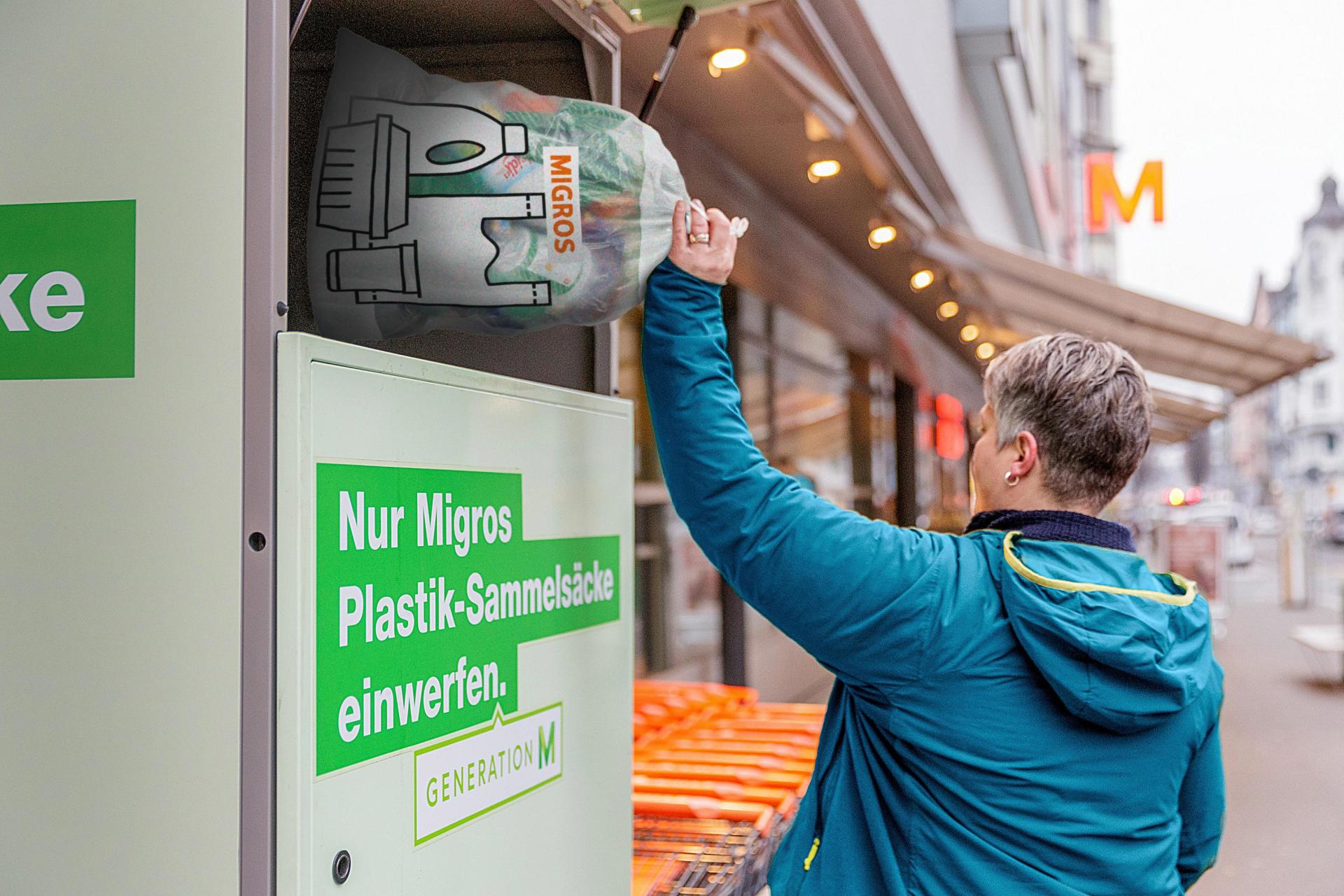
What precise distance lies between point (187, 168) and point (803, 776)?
9.49 feet

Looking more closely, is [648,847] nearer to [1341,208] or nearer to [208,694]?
[208,694]

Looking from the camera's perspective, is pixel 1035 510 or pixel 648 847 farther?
pixel 648 847

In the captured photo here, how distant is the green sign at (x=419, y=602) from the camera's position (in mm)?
1342

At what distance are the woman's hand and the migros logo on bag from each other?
0.62 ft

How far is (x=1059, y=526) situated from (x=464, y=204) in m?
1.06

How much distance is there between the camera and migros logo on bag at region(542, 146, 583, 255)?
168 centimetres

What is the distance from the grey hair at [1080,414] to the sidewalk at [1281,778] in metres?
4.45

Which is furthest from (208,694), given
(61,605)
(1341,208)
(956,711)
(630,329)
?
(1341,208)

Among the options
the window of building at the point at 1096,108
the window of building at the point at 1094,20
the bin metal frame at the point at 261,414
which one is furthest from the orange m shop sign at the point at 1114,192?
the window of building at the point at 1094,20

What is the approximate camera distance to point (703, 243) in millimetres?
1832

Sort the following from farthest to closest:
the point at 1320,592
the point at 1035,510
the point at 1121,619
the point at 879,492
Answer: the point at 1320,592 → the point at 879,492 → the point at 1035,510 → the point at 1121,619

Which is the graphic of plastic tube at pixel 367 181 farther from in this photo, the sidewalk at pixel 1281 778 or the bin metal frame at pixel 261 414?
the sidewalk at pixel 1281 778

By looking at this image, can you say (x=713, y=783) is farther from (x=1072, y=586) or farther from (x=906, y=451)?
(x=906, y=451)

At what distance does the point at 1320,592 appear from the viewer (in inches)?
835
